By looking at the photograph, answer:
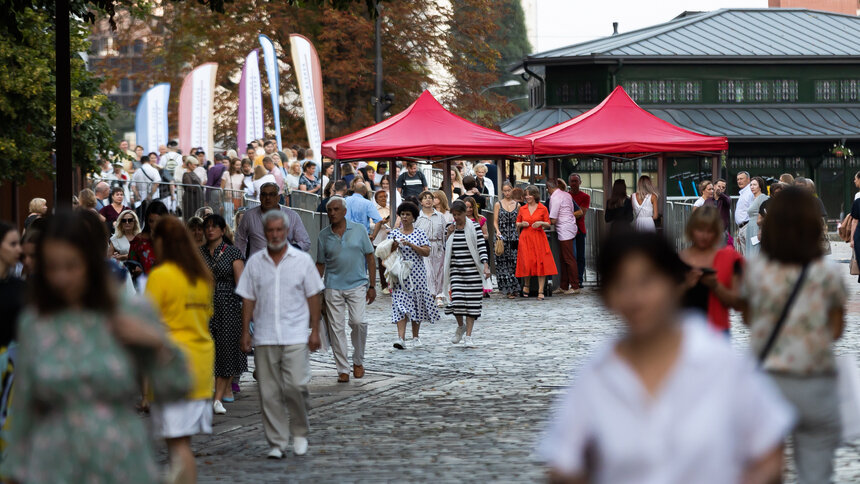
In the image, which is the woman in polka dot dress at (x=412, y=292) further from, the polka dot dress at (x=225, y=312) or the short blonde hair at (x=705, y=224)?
the short blonde hair at (x=705, y=224)

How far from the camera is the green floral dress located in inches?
151

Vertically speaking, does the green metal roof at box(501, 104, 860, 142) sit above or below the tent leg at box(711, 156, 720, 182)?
above

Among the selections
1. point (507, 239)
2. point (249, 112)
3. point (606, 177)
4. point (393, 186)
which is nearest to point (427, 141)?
point (393, 186)

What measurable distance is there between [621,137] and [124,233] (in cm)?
1283

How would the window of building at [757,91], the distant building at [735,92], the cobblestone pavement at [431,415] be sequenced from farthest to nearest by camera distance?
the window of building at [757,91]
the distant building at [735,92]
the cobblestone pavement at [431,415]

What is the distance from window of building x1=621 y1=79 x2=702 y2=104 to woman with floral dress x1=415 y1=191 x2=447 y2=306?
81.2 ft

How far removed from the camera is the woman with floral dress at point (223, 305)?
10367mm

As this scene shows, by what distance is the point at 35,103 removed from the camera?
21.1 m

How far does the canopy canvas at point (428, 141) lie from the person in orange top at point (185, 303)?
1592cm

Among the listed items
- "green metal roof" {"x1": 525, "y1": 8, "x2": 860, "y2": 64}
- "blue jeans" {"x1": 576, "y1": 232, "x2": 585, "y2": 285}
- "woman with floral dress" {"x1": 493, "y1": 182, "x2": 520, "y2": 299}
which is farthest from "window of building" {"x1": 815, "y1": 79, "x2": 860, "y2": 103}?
"woman with floral dress" {"x1": 493, "y1": 182, "x2": 520, "y2": 299}

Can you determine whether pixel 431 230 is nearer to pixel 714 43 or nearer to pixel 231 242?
pixel 231 242

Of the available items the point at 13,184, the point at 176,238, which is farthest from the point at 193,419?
the point at 13,184

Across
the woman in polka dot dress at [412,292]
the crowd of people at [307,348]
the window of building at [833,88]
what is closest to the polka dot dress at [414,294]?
the woman in polka dot dress at [412,292]

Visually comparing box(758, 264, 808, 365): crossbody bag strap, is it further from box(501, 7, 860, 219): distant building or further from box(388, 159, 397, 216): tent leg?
box(501, 7, 860, 219): distant building
